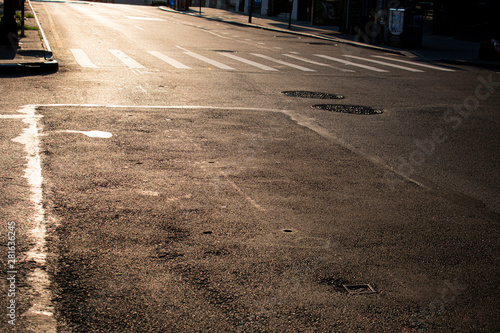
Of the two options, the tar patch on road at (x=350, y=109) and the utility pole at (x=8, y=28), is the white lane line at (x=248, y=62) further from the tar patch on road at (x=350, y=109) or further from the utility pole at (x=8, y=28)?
the utility pole at (x=8, y=28)

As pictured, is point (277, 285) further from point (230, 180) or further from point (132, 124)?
point (132, 124)

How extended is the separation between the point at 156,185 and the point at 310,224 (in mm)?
1773

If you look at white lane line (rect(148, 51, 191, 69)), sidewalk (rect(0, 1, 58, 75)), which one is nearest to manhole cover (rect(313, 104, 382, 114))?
white lane line (rect(148, 51, 191, 69))

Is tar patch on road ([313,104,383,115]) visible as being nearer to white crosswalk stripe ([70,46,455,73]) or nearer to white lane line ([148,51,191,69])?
white crosswalk stripe ([70,46,455,73])

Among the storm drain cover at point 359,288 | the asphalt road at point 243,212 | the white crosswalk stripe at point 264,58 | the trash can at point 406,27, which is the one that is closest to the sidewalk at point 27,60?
the white crosswalk stripe at point 264,58

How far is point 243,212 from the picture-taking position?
5258 millimetres

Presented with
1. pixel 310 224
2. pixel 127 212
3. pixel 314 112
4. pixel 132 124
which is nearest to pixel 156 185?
pixel 127 212

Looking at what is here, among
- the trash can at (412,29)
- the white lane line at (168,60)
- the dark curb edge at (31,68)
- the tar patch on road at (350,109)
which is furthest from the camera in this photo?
the trash can at (412,29)

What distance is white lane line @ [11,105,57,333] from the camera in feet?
10.9

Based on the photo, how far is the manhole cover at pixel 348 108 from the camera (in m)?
10.7

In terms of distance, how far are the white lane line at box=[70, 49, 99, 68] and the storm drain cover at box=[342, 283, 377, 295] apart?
1226cm

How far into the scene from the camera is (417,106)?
1160 centimetres

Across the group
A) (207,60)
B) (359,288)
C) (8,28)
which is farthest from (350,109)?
(8,28)

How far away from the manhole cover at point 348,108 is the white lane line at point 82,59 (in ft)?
22.5
